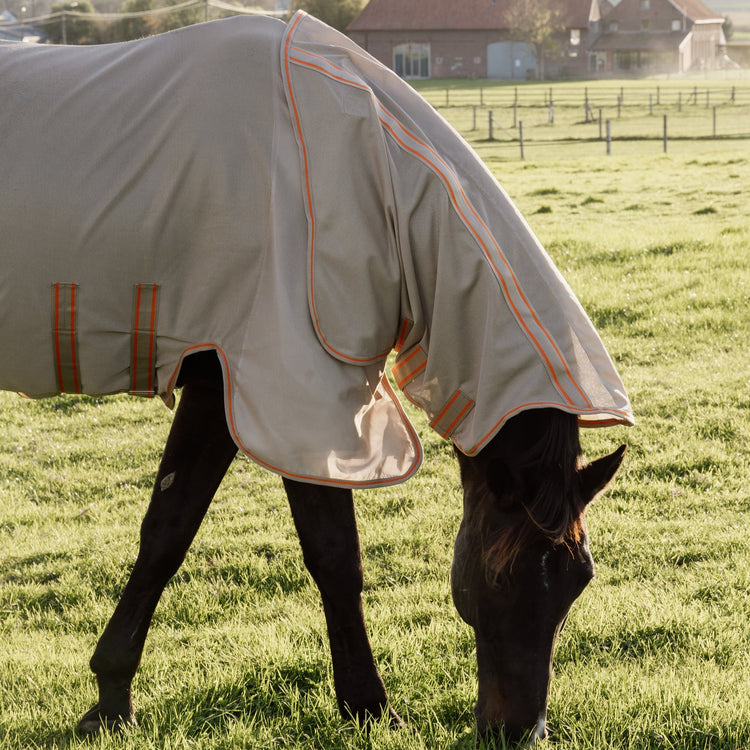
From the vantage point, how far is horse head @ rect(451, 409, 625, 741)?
7.22ft

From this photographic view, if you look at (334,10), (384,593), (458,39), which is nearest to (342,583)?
(384,593)

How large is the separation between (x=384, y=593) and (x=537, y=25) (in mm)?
74370

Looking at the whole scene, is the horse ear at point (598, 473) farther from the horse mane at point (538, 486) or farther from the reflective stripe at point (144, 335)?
the reflective stripe at point (144, 335)

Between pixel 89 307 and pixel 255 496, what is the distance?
250 cm

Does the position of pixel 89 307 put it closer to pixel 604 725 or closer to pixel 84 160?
pixel 84 160

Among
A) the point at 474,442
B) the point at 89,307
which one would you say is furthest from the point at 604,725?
the point at 89,307

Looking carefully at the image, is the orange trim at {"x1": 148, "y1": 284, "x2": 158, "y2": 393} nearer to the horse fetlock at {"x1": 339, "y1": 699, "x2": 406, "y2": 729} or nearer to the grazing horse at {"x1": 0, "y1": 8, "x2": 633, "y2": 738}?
the grazing horse at {"x1": 0, "y1": 8, "x2": 633, "y2": 738}

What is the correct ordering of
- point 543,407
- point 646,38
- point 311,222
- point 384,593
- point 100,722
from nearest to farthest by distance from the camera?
point 543,407 → point 311,222 → point 100,722 → point 384,593 → point 646,38

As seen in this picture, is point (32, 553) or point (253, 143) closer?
point (253, 143)

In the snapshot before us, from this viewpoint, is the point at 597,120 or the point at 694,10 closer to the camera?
the point at 597,120

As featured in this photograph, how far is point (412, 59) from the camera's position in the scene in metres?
73.2

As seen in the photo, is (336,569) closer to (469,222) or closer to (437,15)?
(469,222)

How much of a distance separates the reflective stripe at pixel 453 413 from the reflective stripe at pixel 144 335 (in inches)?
33.3

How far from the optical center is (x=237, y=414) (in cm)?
232
